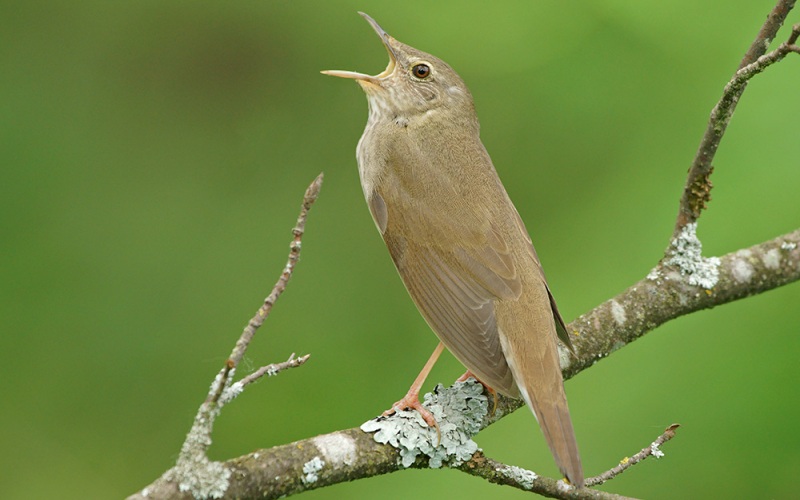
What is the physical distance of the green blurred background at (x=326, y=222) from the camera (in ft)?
14.9

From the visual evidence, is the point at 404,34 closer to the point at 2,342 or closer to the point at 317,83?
the point at 317,83

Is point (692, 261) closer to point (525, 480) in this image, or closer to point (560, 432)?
point (560, 432)

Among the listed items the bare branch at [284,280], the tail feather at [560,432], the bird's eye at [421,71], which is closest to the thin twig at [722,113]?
the tail feather at [560,432]

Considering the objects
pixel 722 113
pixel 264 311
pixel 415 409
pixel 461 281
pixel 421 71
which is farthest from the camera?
pixel 421 71

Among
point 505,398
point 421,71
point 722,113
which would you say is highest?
point 421,71

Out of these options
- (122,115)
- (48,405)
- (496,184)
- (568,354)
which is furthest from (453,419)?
(122,115)

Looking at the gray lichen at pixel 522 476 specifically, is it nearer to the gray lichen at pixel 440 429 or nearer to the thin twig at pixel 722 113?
the gray lichen at pixel 440 429

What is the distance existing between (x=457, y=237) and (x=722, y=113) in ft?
3.87

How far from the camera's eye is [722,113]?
4.08 m

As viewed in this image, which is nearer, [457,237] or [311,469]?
[311,469]

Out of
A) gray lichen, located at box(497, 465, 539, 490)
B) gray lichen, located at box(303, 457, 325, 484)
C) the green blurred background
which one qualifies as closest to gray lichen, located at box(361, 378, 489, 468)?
gray lichen, located at box(497, 465, 539, 490)

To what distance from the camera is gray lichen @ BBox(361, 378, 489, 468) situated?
3.48 meters

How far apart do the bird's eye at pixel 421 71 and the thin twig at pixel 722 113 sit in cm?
139

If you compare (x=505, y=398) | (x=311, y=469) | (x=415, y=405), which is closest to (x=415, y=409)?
(x=415, y=405)
